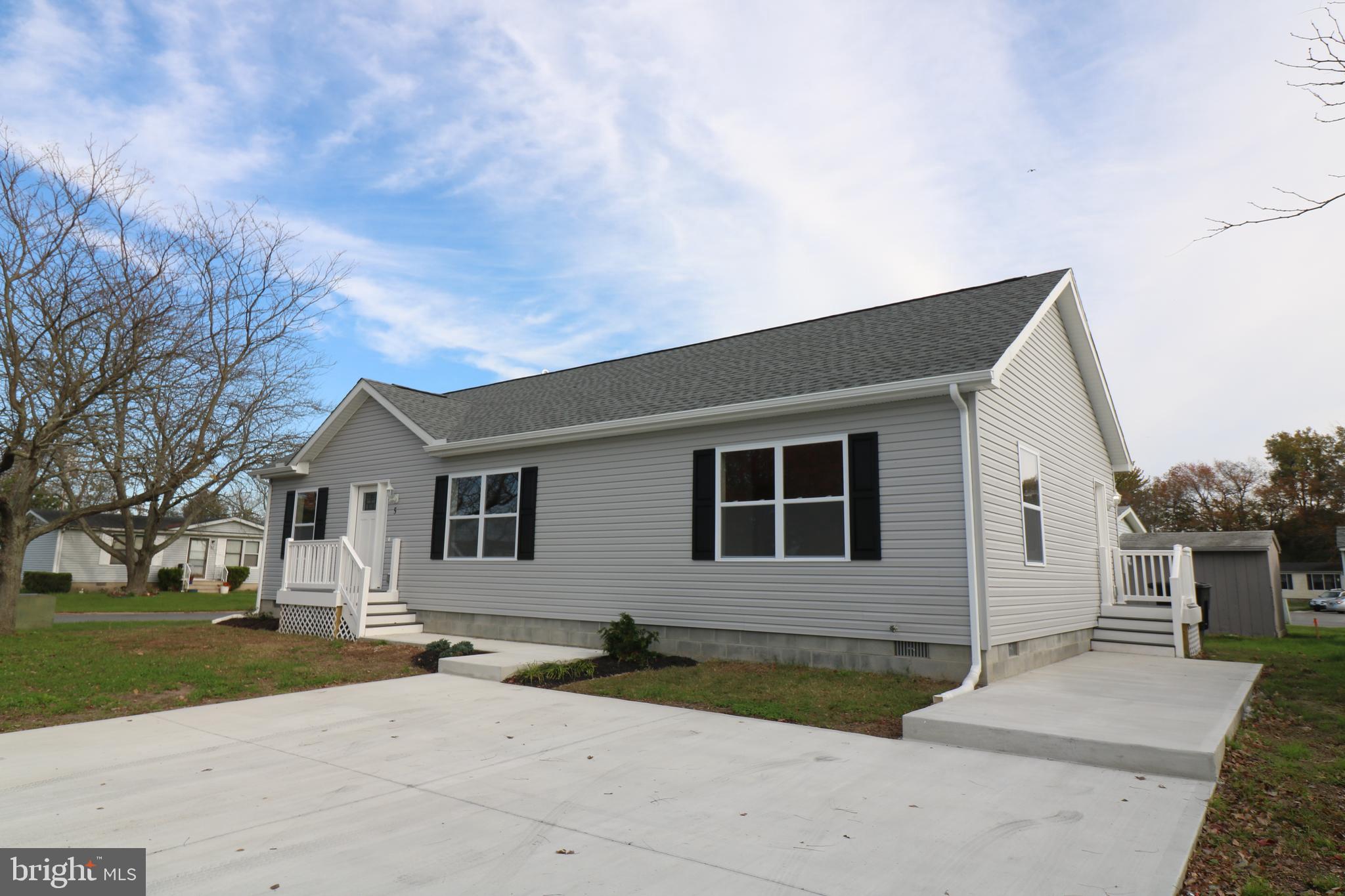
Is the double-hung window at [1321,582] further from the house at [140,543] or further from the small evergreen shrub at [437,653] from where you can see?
the house at [140,543]

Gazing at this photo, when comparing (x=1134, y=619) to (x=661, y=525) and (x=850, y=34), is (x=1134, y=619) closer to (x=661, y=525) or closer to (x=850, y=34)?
(x=661, y=525)

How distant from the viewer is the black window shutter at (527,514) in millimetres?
11898

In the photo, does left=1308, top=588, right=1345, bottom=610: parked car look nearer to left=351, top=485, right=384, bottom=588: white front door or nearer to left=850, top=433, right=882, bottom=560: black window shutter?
left=850, top=433, right=882, bottom=560: black window shutter

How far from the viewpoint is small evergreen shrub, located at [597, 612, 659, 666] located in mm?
9602

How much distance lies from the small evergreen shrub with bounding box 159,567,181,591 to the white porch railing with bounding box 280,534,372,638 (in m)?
24.0

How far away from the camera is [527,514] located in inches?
473

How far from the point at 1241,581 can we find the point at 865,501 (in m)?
15.4

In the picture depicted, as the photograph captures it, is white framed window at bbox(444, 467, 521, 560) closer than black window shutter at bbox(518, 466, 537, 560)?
No

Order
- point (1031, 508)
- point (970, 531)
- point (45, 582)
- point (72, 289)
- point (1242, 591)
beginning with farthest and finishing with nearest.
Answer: point (45, 582)
point (1242, 591)
point (72, 289)
point (1031, 508)
point (970, 531)

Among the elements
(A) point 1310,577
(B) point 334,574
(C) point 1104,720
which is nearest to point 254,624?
(B) point 334,574

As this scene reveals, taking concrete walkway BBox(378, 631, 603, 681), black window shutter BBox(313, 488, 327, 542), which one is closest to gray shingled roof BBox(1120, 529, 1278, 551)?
concrete walkway BBox(378, 631, 603, 681)

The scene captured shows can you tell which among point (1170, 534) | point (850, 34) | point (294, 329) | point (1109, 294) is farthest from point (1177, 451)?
point (294, 329)

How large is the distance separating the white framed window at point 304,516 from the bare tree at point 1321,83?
15401 millimetres

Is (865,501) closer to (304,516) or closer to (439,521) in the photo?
(439,521)
